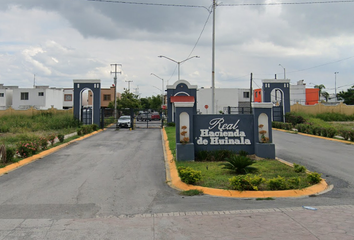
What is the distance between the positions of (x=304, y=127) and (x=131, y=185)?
69.3 feet

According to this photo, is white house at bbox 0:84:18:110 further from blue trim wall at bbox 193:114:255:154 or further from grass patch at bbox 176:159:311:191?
grass patch at bbox 176:159:311:191

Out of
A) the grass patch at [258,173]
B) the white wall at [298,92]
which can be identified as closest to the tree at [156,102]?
the white wall at [298,92]

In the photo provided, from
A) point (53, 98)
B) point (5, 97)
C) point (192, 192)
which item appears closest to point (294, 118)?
point (192, 192)

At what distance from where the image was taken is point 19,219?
6.01m

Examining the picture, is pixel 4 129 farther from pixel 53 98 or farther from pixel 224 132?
pixel 53 98

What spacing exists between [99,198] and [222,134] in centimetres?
663

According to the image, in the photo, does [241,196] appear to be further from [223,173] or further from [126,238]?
[126,238]

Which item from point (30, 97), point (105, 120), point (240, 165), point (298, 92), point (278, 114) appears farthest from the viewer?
point (298, 92)

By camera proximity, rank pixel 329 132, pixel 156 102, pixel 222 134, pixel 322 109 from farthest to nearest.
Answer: pixel 156 102
pixel 322 109
pixel 329 132
pixel 222 134

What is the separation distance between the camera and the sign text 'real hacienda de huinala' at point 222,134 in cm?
1264

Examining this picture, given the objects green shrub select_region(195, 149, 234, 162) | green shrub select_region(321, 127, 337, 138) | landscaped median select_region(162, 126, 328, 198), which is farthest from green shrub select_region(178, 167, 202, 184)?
green shrub select_region(321, 127, 337, 138)

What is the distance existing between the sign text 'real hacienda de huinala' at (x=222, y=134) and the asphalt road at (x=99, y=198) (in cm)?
216

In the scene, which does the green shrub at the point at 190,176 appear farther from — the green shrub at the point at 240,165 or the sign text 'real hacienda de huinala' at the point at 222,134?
the sign text 'real hacienda de huinala' at the point at 222,134

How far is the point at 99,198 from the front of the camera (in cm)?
753
